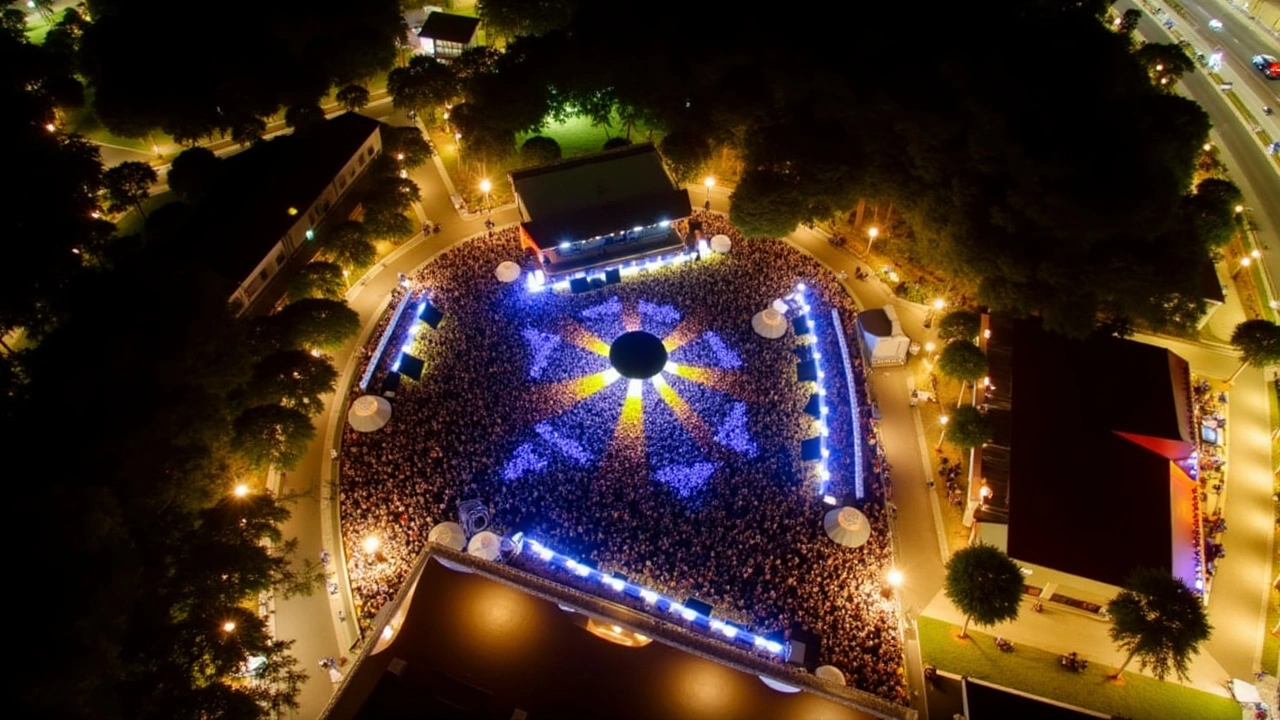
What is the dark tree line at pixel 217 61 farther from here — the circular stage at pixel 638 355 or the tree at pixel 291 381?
the circular stage at pixel 638 355

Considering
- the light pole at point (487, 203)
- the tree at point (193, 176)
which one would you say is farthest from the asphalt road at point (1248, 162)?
the tree at point (193, 176)

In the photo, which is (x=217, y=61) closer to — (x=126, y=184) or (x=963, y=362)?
(x=126, y=184)

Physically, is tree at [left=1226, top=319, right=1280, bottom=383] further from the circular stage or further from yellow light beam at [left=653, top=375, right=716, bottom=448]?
the circular stage

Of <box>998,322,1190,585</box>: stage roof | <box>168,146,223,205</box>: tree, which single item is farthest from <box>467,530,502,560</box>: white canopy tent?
<box>168,146,223,205</box>: tree

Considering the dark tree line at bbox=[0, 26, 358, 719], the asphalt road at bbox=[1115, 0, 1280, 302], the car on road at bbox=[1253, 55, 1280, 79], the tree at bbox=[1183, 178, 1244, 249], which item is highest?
the car on road at bbox=[1253, 55, 1280, 79]

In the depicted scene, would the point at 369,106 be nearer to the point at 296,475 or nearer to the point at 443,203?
the point at 443,203

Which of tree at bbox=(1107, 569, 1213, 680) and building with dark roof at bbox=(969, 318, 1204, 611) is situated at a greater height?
building with dark roof at bbox=(969, 318, 1204, 611)

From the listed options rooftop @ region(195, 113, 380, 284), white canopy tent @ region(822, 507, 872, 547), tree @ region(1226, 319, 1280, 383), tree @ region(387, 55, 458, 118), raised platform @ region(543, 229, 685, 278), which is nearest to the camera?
white canopy tent @ region(822, 507, 872, 547)
